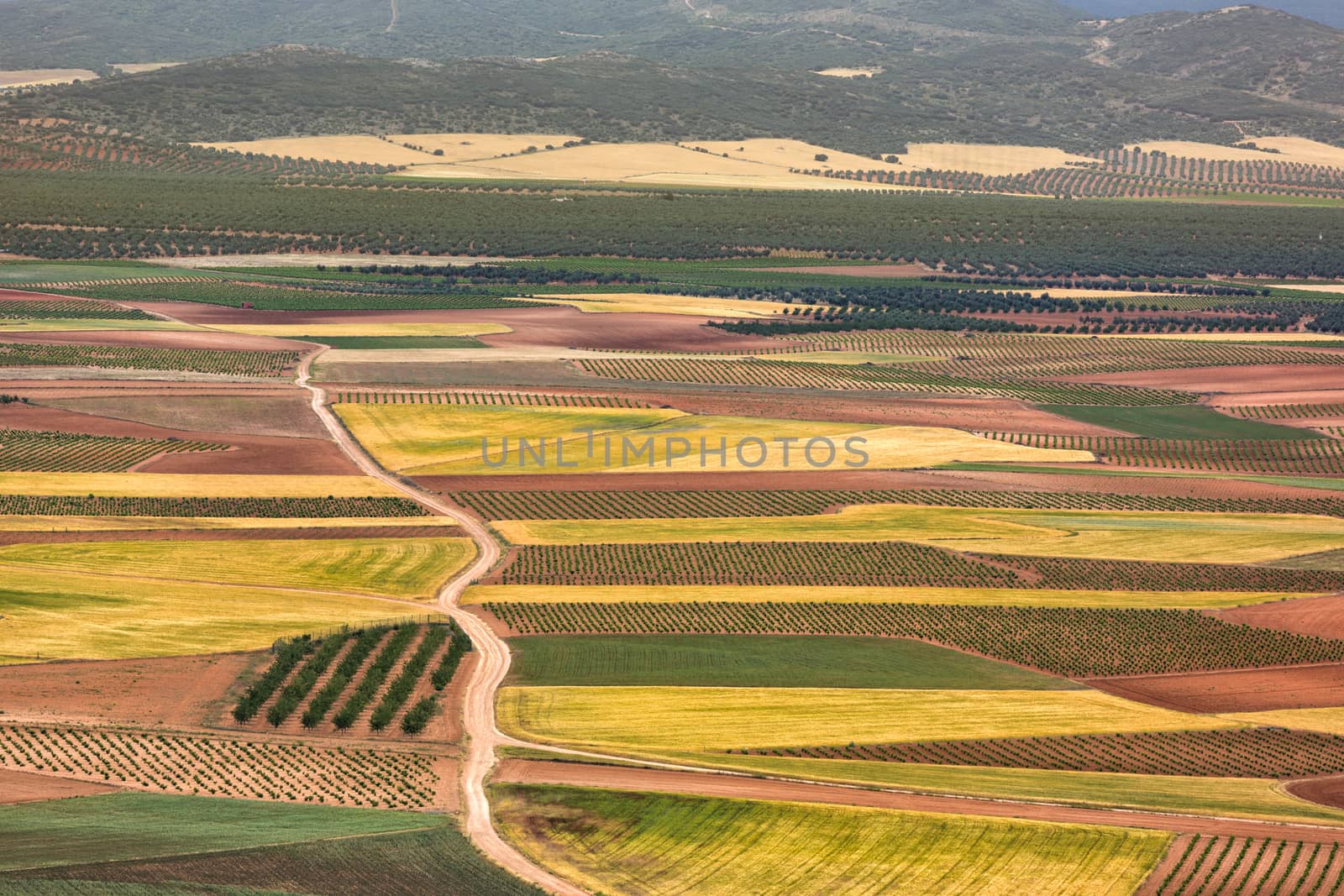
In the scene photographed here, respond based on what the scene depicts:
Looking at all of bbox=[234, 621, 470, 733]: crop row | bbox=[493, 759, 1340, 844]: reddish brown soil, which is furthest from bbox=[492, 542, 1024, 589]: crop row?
bbox=[493, 759, 1340, 844]: reddish brown soil

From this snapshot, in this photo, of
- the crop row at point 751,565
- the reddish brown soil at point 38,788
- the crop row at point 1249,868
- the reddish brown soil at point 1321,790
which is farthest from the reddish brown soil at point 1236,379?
the reddish brown soil at point 38,788

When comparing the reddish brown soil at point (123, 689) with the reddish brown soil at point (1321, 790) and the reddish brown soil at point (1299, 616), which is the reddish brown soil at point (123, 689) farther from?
the reddish brown soil at point (1299, 616)

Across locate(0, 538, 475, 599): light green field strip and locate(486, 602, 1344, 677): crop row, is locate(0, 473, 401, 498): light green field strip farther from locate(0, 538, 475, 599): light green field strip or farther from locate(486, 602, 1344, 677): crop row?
locate(486, 602, 1344, 677): crop row

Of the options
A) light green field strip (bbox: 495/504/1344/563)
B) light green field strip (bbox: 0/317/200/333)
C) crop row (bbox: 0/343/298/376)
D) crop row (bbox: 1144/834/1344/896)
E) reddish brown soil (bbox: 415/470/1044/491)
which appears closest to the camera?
crop row (bbox: 1144/834/1344/896)

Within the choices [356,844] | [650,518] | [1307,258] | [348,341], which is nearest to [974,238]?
[1307,258]

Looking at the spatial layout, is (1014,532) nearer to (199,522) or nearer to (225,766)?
(199,522)

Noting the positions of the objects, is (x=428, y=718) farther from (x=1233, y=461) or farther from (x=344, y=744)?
(x=1233, y=461)

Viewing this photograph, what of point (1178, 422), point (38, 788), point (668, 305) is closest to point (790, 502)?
point (1178, 422)
